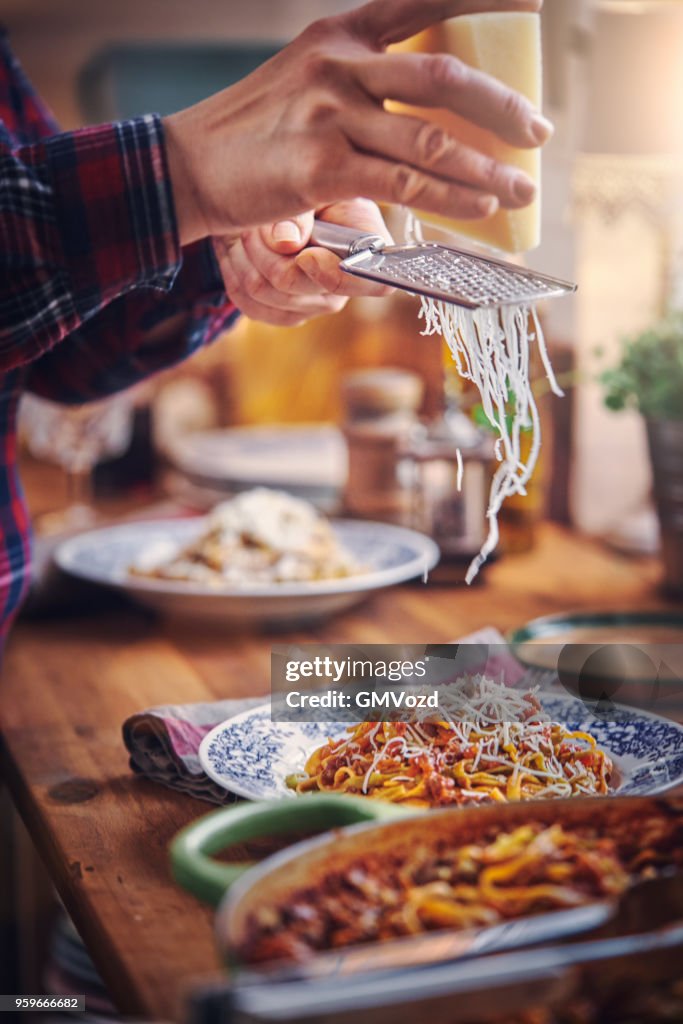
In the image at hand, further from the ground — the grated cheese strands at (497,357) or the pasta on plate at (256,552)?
the grated cheese strands at (497,357)

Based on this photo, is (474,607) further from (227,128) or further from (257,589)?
(227,128)

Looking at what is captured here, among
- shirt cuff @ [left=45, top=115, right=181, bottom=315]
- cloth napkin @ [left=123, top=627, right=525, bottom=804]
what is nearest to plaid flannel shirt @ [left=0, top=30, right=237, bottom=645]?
shirt cuff @ [left=45, top=115, right=181, bottom=315]

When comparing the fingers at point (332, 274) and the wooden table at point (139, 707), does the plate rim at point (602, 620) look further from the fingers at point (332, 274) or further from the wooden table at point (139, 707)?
the fingers at point (332, 274)

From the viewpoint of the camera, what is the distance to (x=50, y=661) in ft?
4.32

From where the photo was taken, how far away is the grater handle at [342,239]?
2.62 feet

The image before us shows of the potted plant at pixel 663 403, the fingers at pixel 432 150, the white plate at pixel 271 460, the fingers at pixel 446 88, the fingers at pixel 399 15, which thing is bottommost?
the white plate at pixel 271 460

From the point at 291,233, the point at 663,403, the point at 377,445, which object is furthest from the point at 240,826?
the point at 377,445

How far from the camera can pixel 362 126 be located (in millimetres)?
669

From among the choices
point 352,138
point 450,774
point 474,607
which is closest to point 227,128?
point 352,138

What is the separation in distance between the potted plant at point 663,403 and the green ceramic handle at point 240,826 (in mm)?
940

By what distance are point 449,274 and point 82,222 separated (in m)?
0.25

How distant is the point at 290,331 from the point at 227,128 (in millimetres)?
2350

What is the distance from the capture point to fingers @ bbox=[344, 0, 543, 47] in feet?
2.23

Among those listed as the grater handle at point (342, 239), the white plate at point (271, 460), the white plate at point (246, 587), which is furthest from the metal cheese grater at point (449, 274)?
the white plate at point (271, 460)
